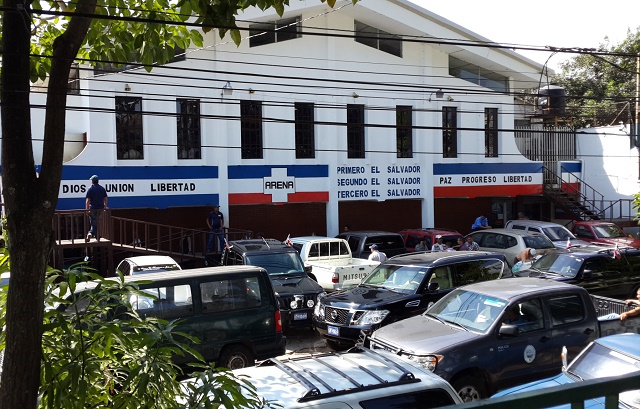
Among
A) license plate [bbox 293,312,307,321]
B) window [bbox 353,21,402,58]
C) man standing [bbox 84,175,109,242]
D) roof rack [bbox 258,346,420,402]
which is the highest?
window [bbox 353,21,402,58]

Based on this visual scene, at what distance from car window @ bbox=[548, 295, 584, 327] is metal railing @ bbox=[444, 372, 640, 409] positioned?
7501 mm

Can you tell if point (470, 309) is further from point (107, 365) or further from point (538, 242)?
point (538, 242)

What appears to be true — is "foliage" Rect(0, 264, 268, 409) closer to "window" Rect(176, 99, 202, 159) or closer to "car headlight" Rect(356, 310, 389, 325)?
"car headlight" Rect(356, 310, 389, 325)

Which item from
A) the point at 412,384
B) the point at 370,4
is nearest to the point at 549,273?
the point at 412,384

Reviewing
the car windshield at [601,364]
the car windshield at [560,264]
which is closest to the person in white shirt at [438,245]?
the car windshield at [560,264]

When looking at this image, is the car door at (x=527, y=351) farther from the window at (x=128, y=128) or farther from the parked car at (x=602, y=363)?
the window at (x=128, y=128)

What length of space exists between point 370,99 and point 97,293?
2329 centimetres

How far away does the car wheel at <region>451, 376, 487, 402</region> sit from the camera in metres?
8.73

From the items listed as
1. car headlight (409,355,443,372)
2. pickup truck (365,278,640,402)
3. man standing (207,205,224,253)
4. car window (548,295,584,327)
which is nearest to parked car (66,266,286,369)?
pickup truck (365,278,640,402)

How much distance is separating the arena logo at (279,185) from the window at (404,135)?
5017 mm

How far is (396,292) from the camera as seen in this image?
1267 cm

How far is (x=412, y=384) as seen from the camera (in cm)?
573

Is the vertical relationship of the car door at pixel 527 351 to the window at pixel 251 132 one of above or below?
below

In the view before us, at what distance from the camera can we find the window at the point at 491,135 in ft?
96.4
